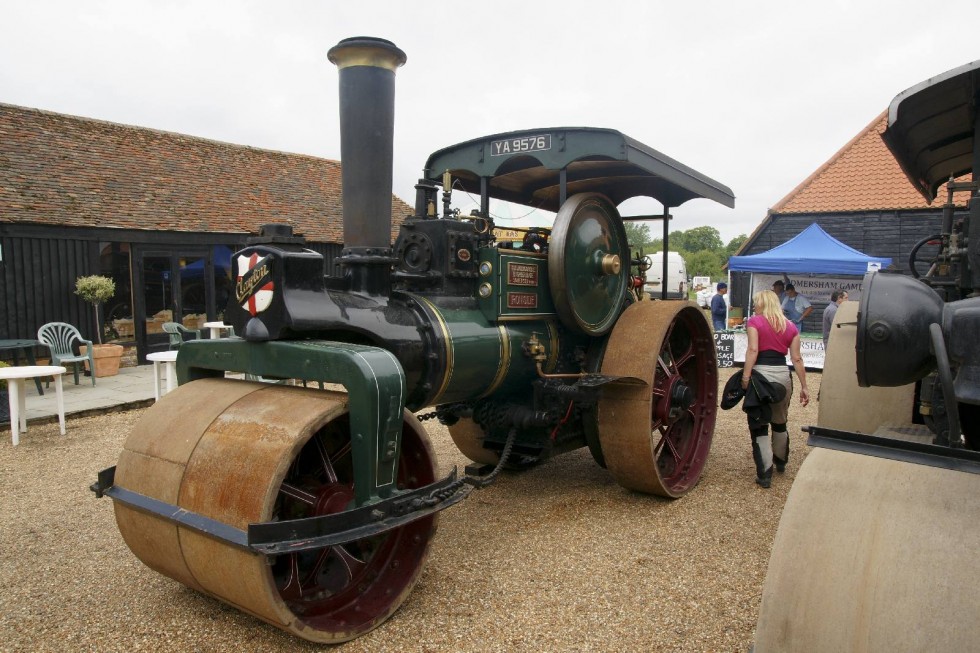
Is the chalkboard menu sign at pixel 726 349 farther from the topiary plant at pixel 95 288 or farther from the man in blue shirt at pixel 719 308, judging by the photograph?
the topiary plant at pixel 95 288

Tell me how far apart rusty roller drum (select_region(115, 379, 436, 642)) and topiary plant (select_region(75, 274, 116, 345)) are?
8.17 meters

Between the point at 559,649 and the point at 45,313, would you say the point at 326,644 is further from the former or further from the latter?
the point at 45,313

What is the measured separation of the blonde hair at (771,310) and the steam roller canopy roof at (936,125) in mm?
1300

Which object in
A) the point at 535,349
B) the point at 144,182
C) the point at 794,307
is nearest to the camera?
the point at 535,349

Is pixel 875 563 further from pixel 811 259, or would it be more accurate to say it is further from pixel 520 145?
pixel 811 259

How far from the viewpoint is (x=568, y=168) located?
15.3ft

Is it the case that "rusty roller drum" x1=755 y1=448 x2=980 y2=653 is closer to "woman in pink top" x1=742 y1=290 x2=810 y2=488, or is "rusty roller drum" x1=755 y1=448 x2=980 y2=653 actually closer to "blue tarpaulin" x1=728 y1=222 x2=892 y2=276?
"woman in pink top" x1=742 y1=290 x2=810 y2=488

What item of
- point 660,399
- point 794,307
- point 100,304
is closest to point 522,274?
point 660,399

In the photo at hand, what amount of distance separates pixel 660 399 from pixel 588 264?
1.09 meters

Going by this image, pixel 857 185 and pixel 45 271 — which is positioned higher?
pixel 857 185

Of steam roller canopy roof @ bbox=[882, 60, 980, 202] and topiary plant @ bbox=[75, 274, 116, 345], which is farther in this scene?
topiary plant @ bbox=[75, 274, 116, 345]

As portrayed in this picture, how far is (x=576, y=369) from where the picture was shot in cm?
433

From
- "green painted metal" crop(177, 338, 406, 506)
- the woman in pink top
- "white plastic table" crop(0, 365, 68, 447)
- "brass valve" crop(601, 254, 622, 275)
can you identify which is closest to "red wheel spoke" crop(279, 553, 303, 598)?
"green painted metal" crop(177, 338, 406, 506)

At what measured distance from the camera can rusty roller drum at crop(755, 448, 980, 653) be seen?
59.7 inches
